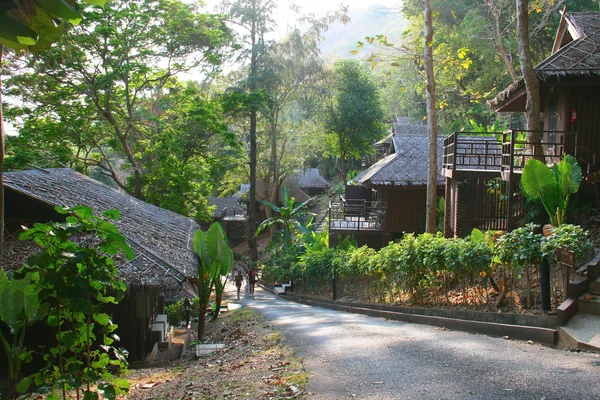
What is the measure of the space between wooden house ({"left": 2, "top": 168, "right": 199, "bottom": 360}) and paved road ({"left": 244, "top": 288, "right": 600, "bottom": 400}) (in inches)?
117

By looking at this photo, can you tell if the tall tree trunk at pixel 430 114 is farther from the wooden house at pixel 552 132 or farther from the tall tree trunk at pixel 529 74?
the tall tree trunk at pixel 529 74

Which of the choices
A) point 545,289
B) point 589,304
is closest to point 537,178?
point 545,289

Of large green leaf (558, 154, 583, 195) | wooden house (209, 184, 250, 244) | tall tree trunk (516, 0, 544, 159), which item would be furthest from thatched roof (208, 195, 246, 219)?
large green leaf (558, 154, 583, 195)

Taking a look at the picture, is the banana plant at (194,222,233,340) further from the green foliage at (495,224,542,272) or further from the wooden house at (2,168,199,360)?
the green foliage at (495,224,542,272)

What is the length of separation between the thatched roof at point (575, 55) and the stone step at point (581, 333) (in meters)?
7.01

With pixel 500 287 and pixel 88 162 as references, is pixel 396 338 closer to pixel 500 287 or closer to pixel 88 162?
pixel 500 287

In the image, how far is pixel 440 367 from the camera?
22.8 ft

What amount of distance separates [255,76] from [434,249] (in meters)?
25.5

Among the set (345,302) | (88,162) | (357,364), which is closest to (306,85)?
(88,162)

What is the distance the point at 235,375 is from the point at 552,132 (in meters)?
9.87

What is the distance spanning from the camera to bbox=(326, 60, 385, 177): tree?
45031 mm

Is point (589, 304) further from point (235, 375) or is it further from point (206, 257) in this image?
point (206, 257)

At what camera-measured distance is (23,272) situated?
4.73m

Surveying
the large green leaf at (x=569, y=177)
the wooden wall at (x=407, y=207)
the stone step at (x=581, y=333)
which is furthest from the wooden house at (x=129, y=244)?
the wooden wall at (x=407, y=207)
